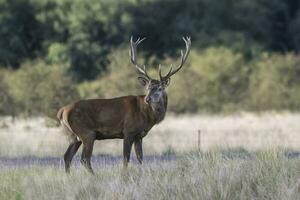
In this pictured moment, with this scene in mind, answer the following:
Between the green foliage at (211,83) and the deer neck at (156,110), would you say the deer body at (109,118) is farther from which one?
the green foliage at (211,83)

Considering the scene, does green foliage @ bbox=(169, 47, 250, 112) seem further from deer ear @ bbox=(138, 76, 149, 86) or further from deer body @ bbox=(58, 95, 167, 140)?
deer body @ bbox=(58, 95, 167, 140)

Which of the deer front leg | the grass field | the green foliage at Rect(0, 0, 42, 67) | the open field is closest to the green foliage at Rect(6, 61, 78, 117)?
the open field

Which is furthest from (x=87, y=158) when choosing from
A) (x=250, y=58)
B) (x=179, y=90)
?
(x=250, y=58)

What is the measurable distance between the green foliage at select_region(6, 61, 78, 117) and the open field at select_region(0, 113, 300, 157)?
0.66 m

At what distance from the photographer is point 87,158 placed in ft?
53.9

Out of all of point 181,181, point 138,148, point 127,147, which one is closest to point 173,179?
point 181,181

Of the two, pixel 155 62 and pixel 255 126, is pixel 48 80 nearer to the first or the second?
pixel 255 126

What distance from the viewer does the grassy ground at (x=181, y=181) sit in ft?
42.0

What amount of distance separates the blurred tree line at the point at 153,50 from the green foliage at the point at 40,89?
51mm

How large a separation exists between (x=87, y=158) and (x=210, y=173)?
367 cm

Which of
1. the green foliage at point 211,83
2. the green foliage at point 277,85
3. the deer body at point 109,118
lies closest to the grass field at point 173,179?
the deer body at point 109,118

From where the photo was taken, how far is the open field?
2166 centimetres

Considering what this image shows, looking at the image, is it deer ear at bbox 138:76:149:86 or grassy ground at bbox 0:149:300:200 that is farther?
deer ear at bbox 138:76:149:86

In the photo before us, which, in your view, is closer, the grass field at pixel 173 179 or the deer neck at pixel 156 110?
the grass field at pixel 173 179
